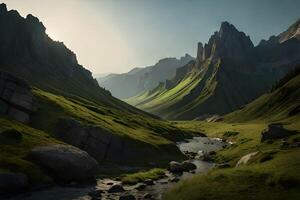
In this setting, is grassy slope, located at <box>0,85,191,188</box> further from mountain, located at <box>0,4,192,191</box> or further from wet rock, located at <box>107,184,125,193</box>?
wet rock, located at <box>107,184,125,193</box>

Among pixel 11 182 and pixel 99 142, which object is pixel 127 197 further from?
pixel 99 142

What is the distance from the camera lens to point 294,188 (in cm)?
4409

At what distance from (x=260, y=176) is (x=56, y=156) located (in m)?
35.5

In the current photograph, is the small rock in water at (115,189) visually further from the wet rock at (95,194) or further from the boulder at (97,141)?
the boulder at (97,141)

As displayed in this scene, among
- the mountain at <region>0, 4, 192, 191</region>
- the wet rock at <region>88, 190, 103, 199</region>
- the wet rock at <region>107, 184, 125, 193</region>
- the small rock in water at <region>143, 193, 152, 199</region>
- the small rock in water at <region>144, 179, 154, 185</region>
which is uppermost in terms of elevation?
the mountain at <region>0, 4, 192, 191</region>

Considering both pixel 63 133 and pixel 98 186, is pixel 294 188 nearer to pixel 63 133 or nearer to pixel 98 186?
pixel 98 186

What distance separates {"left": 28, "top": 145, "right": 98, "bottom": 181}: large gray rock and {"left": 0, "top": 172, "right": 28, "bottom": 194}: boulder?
8.02 meters

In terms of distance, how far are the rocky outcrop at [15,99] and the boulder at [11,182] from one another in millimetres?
41035

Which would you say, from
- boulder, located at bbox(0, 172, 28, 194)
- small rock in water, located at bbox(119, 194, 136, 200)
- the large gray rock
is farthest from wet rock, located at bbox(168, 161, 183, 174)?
boulder, located at bbox(0, 172, 28, 194)

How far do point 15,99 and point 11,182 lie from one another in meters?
50.8

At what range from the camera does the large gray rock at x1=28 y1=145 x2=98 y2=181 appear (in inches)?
2650

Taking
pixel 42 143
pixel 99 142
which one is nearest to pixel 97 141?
pixel 99 142

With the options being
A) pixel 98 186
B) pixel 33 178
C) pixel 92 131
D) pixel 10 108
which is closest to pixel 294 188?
pixel 98 186

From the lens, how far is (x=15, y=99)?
10388 centimetres
